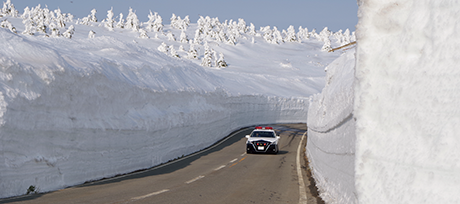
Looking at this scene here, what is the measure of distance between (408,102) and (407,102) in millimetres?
11

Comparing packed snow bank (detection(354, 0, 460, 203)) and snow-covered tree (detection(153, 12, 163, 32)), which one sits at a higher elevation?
snow-covered tree (detection(153, 12, 163, 32))

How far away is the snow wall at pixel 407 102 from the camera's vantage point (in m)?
3.23

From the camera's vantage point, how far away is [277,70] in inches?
3671

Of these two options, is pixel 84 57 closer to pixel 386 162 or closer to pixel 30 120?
pixel 30 120

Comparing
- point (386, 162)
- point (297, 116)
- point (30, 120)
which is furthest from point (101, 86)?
point (297, 116)

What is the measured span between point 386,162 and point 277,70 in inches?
3562

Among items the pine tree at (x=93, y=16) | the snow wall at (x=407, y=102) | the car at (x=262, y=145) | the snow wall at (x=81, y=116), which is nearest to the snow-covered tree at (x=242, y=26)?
the pine tree at (x=93, y=16)

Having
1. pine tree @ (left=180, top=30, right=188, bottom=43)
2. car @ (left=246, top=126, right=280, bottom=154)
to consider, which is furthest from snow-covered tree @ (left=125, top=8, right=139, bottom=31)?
car @ (left=246, top=126, right=280, bottom=154)

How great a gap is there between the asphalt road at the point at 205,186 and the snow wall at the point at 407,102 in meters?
5.60

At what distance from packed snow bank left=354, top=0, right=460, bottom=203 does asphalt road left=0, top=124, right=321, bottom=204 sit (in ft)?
18.3

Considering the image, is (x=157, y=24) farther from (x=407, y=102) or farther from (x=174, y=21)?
(x=407, y=102)

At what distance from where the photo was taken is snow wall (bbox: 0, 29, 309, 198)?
9852 mm

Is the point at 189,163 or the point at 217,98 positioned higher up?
the point at 217,98

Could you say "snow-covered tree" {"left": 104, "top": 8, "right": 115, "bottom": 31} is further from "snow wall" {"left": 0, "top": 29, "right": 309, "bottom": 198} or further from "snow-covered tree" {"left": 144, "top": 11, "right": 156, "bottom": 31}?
"snow wall" {"left": 0, "top": 29, "right": 309, "bottom": 198}
